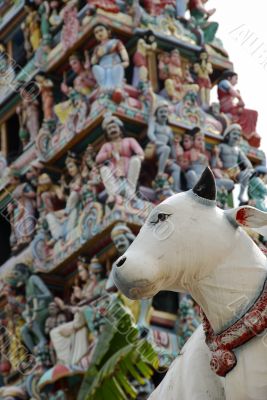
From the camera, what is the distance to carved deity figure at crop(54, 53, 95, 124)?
55.9 feet

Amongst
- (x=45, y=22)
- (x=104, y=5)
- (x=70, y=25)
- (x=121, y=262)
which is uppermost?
(x=121, y=262)

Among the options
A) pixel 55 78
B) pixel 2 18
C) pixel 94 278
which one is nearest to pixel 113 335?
pixel 94 278

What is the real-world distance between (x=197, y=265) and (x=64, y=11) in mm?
13170

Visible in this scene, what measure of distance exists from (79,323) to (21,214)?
314 centimetres

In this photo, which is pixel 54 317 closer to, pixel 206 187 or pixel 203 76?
pixel 203 76

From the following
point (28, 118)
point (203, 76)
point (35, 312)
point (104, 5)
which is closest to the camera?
point (35, 312)

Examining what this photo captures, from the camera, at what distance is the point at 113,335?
14.2m

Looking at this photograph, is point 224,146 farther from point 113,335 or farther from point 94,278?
point 113,335

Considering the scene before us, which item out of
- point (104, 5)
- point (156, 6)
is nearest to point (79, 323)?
point (104, 5)

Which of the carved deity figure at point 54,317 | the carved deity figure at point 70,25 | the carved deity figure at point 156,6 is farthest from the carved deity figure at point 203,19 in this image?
the carved deity figure at point 54,317

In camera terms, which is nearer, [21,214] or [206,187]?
[206,187]

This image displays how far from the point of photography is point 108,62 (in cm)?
1667

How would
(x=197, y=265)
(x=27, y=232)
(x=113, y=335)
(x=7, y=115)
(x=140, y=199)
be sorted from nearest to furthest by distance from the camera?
(x=197, y=265)
(x=113, y=335)
(x=140, y=199)
(x=27, y=232)
(x=7, y=115)

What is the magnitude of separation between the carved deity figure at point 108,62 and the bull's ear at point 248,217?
36.0 feet
